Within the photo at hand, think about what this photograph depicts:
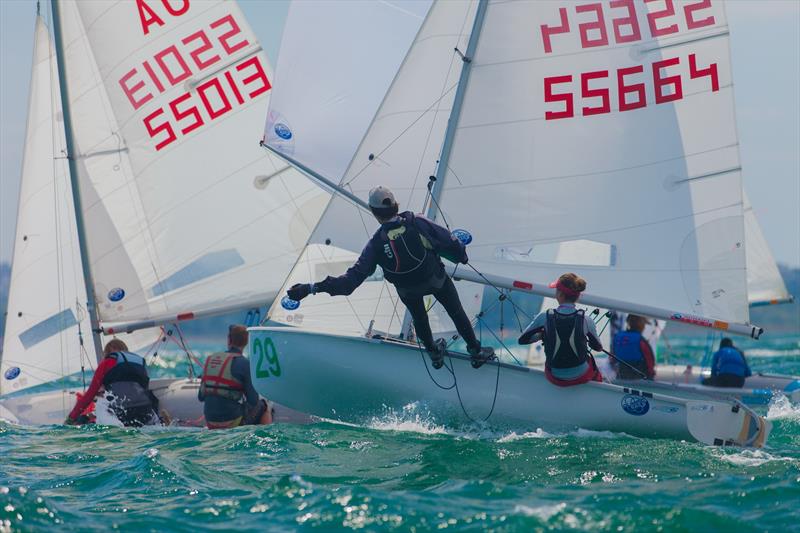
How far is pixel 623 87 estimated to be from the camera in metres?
9.05

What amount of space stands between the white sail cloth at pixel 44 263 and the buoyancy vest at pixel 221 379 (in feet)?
10.8

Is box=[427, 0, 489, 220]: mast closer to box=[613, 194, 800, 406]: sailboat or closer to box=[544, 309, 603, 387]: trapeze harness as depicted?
box=[544, 309, 603, 387]: trapeze harness

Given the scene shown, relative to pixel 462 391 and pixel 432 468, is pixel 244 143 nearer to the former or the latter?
pixel 462 391

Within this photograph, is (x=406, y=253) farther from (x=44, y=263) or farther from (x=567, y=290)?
(x=44, y=263)

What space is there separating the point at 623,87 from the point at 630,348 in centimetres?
343

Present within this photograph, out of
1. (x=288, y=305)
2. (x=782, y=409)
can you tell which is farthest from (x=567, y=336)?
(x=782, y=409)

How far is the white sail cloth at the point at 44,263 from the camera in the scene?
39.9ft

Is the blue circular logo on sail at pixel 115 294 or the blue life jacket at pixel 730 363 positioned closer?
the blue circular logo on sail at pixel 115 294

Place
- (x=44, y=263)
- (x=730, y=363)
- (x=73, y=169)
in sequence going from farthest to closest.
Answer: (x=730, y=363) → (x=44, y=263) → (x=73, y=169)

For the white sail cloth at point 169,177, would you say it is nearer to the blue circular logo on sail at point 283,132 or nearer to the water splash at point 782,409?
the blue circular logo on sail at point 283,132

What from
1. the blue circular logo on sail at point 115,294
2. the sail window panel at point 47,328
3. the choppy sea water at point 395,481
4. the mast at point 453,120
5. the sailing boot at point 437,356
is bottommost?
the choppy sea water at point 395,481

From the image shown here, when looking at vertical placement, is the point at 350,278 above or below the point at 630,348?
above

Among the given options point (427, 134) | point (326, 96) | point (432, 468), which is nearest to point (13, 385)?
point (326, 96)

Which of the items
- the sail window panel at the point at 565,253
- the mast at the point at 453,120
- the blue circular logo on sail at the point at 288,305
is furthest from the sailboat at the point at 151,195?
the sail window panel at the point at 565,253
